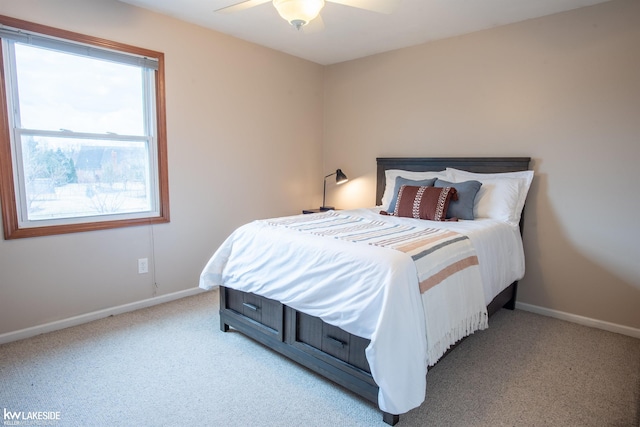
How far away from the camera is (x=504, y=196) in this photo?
2930 mm

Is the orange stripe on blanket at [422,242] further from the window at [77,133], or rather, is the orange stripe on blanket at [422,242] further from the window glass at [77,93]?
the window glass at [77,93]

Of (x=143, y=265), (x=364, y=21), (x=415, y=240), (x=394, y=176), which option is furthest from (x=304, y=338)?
(x=364, y=21)

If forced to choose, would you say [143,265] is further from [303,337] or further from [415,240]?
[415,240]

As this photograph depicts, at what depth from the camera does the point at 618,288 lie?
2.71 metres

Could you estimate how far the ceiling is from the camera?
2.69 metres

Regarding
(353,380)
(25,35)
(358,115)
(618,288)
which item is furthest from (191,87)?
(618,288)

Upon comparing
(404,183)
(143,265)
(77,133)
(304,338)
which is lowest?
(304,338)

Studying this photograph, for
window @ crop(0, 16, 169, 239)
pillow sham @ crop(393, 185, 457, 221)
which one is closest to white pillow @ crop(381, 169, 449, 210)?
pillow sham @ crop(393, 185, 457, 221)

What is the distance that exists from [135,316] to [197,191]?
1171 millimetres

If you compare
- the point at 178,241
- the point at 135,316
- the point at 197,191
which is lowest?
A: the point at 135,316

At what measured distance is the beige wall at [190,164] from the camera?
2.51 metres

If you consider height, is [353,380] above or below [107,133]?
below

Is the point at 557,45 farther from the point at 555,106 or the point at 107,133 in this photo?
the point at 107,133

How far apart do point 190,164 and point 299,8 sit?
186cm
